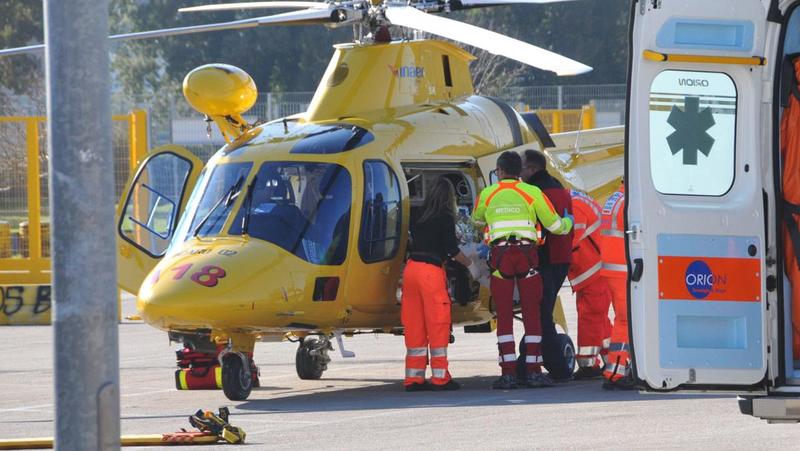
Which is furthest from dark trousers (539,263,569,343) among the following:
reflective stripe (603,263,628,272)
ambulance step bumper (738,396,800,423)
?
ambulance step bumper (738,396,800,423)

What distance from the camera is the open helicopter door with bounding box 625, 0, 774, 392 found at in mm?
8117

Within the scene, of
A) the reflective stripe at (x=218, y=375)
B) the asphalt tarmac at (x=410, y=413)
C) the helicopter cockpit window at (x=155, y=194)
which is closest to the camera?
the asphalt tarmac at (x=410, y=413)

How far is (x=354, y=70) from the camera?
13758mm

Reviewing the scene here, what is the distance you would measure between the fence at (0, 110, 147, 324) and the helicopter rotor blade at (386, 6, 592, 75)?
8167 mm

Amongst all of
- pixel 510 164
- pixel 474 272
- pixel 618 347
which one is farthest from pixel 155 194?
pixel 618 347

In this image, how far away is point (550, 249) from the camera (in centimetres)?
1266

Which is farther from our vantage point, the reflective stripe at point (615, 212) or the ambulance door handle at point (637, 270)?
the reflective stripe at point (615, 212)

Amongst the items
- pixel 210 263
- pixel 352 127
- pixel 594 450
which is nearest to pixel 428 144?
pixel 352 127

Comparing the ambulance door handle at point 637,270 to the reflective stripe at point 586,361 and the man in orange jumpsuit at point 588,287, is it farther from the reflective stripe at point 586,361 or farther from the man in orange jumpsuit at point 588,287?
the reflective stripe at point 586,361

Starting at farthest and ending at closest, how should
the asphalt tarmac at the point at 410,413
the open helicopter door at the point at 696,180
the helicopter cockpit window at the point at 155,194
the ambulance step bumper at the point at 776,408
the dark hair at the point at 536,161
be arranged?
the helicopter cockpit window at the point at 155,194
the dark hair at the point at 536,161
the asphalt tarmac at the point at 410,413
the open helicopter door at the point at 696,180
the ambulance step bumper at the point at 776,408

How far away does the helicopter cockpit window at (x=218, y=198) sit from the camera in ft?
40.8

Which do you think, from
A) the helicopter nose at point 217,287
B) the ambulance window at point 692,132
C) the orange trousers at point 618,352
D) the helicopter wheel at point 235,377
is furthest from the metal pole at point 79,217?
the orange trousers at point 618,352

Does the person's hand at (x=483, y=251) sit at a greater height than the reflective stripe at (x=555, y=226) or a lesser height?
lesser

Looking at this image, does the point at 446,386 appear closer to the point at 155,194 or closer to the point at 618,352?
the point at 618,352
